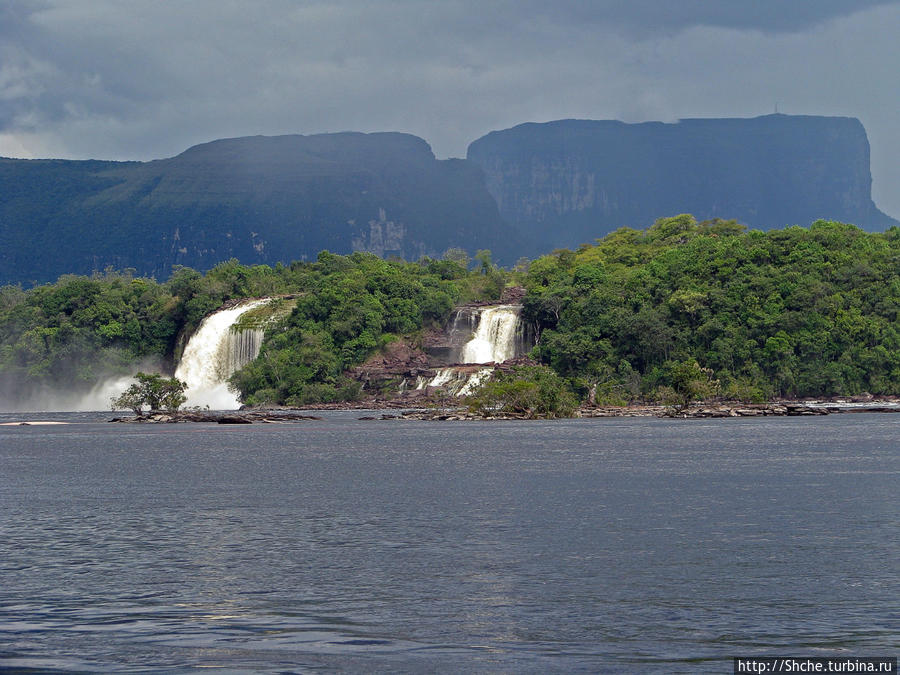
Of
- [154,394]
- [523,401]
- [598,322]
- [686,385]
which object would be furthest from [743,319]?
[154,394]

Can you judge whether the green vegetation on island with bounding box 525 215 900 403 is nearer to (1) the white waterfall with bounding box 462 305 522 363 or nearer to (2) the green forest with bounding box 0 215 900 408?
(2) the green forest with bounding box 0 215 900 408

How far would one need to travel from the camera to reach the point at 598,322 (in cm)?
13712

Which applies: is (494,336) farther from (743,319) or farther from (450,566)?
(450,566)

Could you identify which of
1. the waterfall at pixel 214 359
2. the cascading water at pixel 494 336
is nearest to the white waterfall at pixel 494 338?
the cascading water at pixel 494 336

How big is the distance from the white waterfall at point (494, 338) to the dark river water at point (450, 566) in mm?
91588

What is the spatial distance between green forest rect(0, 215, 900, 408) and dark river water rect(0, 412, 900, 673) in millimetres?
59478

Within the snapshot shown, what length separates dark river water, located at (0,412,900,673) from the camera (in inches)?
632

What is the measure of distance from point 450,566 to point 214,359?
133087mm

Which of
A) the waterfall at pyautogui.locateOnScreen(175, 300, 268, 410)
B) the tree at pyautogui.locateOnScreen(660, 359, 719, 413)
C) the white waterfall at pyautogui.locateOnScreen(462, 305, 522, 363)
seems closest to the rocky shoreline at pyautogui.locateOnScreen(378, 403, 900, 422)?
the tree at pyautogui.locateOnScreen(660, 359, 719, 413)

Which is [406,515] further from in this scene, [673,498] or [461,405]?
[461,405]

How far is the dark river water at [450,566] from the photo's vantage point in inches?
632

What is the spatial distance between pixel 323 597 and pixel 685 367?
83.2 metres

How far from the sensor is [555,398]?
10250 cm

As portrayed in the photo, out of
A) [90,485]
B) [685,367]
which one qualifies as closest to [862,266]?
Result: [685,367]
